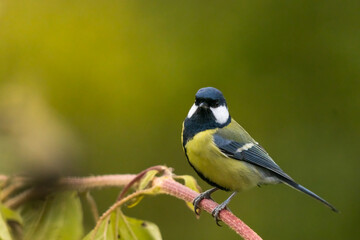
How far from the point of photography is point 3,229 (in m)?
0.90

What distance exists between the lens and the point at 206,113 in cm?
123

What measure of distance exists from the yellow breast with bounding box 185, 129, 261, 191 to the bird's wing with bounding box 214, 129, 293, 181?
2 centimetres

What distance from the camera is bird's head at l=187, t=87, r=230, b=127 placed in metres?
1.17

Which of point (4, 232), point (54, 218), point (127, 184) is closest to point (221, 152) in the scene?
point (127, 184)

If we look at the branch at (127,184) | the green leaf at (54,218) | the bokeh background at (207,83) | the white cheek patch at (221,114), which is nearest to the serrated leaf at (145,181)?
the branch at (127,184)

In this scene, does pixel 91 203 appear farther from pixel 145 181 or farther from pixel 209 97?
pixel 209 97

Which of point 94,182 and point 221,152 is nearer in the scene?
point 94,182

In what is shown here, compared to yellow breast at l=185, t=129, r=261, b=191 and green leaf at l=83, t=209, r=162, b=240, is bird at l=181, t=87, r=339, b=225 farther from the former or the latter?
green leaf at l=83, t=209, r=162, b=240

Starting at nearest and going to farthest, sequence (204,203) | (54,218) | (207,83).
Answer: (204,203) < (54,218) < (207,83)

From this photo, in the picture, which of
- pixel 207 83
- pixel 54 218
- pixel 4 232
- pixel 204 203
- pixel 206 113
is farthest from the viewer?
pixel 207 83

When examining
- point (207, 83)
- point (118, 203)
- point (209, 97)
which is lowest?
point (207, 83)

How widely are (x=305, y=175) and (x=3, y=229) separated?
5.57 feet

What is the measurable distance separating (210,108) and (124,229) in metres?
0.32

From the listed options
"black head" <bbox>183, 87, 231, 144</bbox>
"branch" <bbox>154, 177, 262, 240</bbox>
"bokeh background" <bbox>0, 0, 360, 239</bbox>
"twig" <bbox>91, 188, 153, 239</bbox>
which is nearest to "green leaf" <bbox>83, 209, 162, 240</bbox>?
"twig" <bbox>91, 188, 153, 239</bbox>
